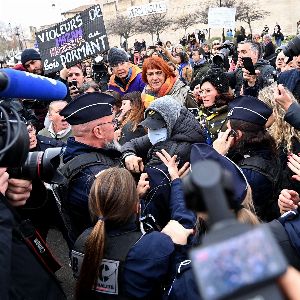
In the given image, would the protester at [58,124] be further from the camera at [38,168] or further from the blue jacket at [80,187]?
the camera at [38,168]

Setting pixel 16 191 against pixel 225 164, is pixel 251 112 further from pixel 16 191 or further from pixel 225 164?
pixel 16 191

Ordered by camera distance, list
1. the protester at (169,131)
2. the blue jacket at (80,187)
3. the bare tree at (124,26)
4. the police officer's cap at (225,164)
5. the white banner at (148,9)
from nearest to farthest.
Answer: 1. the police officer's cap at (225,164)
2. the blue jacket at (80,187)
3. the protester at (169,131)
4. the white banner at (148,9)
5. the bare tree at (124,26)

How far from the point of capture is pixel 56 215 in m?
3.00

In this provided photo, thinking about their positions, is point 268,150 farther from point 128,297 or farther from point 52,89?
point 52,89

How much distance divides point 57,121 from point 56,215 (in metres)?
1.42

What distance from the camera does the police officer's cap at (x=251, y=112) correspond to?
8.73ft

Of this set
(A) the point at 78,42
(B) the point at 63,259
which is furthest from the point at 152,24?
(B) the point at 63,259

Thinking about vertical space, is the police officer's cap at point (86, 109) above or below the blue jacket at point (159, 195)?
above

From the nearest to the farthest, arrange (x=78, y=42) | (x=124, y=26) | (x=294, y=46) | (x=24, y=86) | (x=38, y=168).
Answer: (x=24, y=86)
(x=38, y=168)
(x=294, y=46)
(x=78, y=42)
(x=124, y=26)

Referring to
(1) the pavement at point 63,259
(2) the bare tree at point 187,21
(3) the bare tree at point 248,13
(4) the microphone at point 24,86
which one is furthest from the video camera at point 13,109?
(2) the bare tree at point 187,21

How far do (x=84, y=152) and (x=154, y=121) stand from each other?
0.62m

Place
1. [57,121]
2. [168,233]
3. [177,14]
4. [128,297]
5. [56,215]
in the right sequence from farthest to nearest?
1. [177,14]
2. [57,121]
3. [56,215]
4. [168,233]
5. [128,297]

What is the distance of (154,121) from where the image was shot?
2877 millimetres

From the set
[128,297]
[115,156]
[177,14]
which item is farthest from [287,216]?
[177,14]
